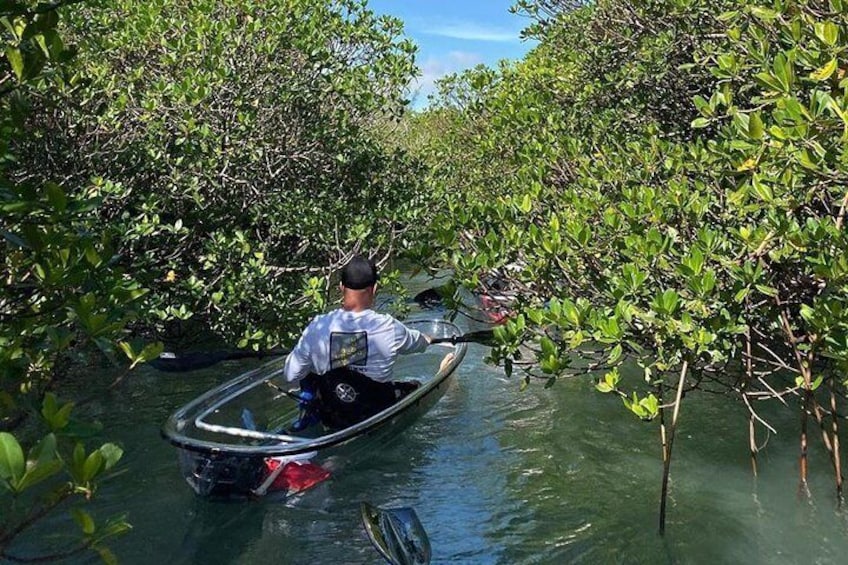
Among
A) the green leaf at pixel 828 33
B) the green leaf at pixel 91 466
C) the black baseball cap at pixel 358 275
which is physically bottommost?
the green leaf at pixel 91 466

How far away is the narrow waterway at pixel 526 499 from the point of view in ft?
17.4

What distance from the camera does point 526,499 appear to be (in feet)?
20.6

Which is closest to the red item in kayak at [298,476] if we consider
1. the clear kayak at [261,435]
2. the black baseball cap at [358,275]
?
the clear kayak at [261,435]

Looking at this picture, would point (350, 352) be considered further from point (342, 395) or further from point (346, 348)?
point (342, 395)

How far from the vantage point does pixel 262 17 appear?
319 inches

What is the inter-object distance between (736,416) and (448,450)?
3145mm

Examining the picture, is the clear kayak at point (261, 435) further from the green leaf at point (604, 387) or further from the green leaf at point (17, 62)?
the green leaf at point (17, 62)

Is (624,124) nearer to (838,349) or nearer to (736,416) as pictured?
(736,416)

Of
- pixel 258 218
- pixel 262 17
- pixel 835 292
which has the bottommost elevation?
pixel 835 292

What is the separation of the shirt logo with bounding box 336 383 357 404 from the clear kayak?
0.26 meters

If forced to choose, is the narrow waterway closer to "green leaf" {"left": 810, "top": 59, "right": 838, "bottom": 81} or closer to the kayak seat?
the kayak seat

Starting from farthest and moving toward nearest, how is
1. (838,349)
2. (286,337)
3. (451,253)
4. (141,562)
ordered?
(286,337)
(451,253)
(141,562)
(838,349)

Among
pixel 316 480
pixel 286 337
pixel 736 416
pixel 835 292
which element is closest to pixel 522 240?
pixel 835 292

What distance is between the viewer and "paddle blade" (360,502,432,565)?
457 centimetres
